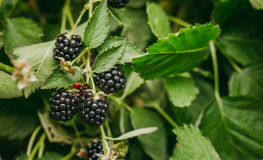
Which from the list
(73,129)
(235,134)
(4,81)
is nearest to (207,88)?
(235,134)

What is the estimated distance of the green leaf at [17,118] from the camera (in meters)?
0.90

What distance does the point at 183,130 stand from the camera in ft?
2.40

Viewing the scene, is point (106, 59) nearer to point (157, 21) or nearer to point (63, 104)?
point (63, 104)

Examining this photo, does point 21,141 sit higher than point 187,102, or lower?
lower

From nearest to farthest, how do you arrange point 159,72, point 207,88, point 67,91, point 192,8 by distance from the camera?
point 67,91 → point 159,72 → point 207,88 → point 192,8

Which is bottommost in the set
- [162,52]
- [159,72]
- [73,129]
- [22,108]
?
[73,129]

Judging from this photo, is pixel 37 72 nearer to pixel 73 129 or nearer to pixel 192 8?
pixel 73 129

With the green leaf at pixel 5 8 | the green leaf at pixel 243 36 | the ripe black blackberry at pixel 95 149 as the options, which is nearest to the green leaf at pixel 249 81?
the green leaf at pixel 243 36

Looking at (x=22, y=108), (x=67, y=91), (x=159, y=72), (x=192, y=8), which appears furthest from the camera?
(x=192, y=8)

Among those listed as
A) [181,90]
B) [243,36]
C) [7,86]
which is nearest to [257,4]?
[243,36]

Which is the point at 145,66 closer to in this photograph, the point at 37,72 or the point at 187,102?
the point at 187,102

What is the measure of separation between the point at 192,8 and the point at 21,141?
152 cm

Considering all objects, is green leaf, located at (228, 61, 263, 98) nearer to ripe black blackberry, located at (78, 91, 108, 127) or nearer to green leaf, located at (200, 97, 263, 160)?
green leaf, located at (200, 97, 263, 160)

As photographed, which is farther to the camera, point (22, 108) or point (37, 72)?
point (22, 108)
